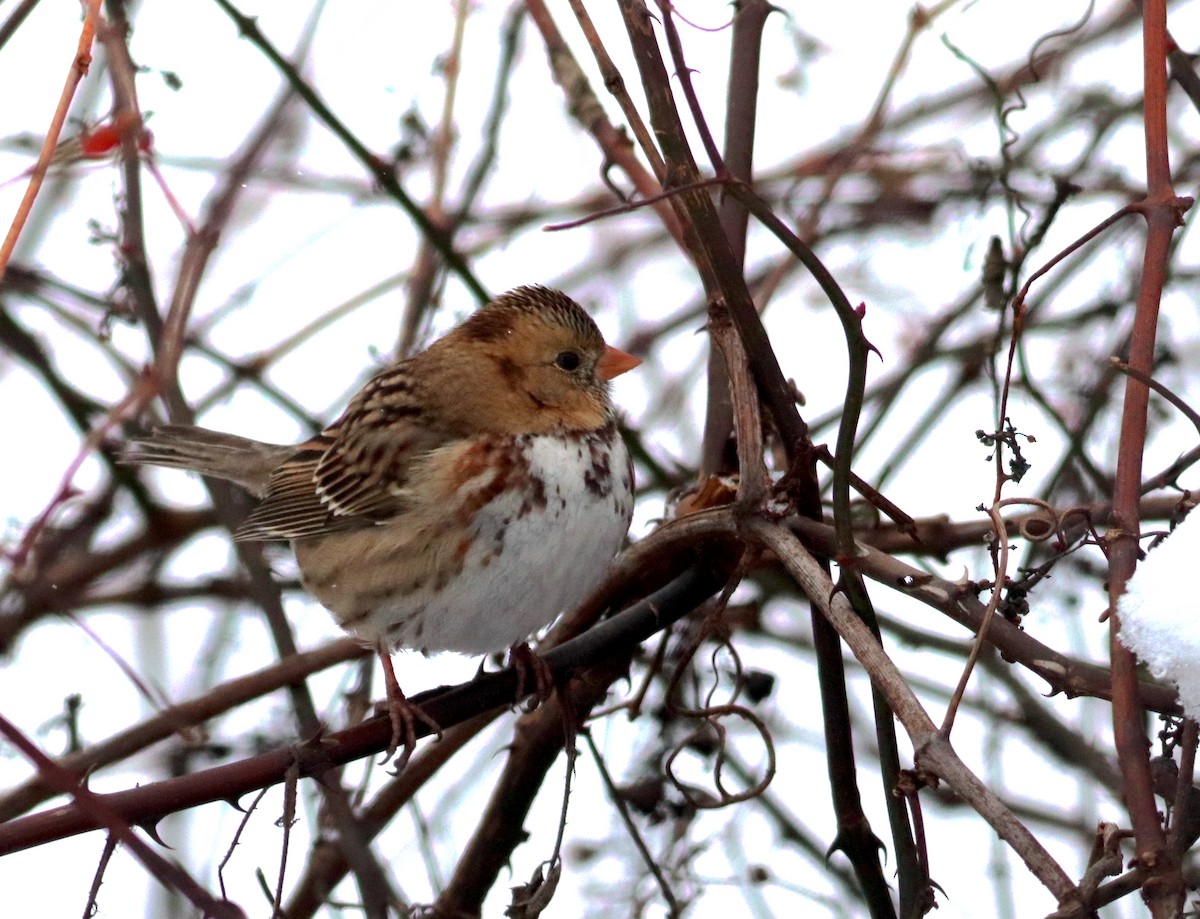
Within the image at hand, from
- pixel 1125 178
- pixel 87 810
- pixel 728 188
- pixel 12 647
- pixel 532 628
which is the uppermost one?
pixel 1125 178

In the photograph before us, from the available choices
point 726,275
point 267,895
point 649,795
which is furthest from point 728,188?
point 649,795

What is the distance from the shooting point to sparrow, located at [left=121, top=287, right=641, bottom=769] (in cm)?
257

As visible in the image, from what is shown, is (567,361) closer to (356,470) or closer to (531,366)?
(531,366)

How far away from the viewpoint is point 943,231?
4.01 m

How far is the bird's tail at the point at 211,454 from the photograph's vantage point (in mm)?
3152

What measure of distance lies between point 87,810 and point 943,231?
3.09 meters

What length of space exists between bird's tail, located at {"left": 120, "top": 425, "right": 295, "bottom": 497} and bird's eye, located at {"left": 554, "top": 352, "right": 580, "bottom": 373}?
78 cm

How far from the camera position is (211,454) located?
331 cm

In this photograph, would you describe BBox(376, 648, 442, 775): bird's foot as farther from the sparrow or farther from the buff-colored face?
the buff-colored face

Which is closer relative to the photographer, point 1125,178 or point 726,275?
point 726,275

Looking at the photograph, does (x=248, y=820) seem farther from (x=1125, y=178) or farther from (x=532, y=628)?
(x=1125, y=178)

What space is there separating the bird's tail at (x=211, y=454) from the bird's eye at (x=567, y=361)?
782 mm

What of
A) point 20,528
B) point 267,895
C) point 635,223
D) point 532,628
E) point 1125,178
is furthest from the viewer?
point 635,223

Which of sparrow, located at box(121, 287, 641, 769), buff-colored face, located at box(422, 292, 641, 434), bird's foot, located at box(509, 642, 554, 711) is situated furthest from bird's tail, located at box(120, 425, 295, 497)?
bird's foot, located at box(509, 642, 554, 711)
